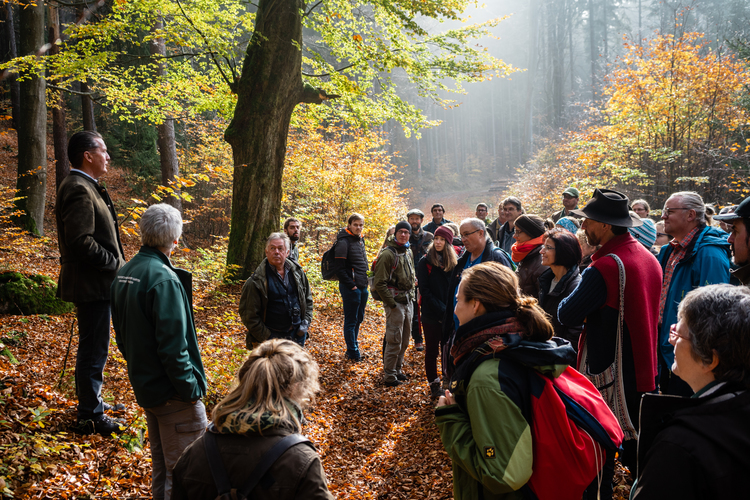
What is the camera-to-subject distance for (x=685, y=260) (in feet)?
11.9

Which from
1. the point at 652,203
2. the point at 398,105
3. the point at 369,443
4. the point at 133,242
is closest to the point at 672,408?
the point at 369,443

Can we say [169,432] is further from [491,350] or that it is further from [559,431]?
[559,431]

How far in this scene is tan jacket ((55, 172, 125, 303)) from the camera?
3.42 meters

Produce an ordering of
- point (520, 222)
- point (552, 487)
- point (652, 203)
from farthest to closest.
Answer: point (652, 203) → point (520, 222) → point (552, 487)

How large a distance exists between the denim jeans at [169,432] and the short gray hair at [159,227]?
1096 millimetres

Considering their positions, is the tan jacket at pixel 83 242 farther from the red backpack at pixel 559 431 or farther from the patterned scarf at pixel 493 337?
the red backpack at pixel 559 431

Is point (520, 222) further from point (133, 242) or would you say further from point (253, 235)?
point (133, 242)

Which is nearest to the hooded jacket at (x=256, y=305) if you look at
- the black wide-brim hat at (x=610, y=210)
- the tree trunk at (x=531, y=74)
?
the black wide-brim hat at (x=610, y=210)

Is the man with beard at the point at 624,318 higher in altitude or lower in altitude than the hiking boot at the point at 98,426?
higher

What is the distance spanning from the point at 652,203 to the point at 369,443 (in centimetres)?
1424

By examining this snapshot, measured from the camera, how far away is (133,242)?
49.2 feet

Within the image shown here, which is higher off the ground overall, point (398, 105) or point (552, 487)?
point (398, 105)

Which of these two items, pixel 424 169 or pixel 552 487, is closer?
pixel 552 487

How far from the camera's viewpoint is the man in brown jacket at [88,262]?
11.3ft
